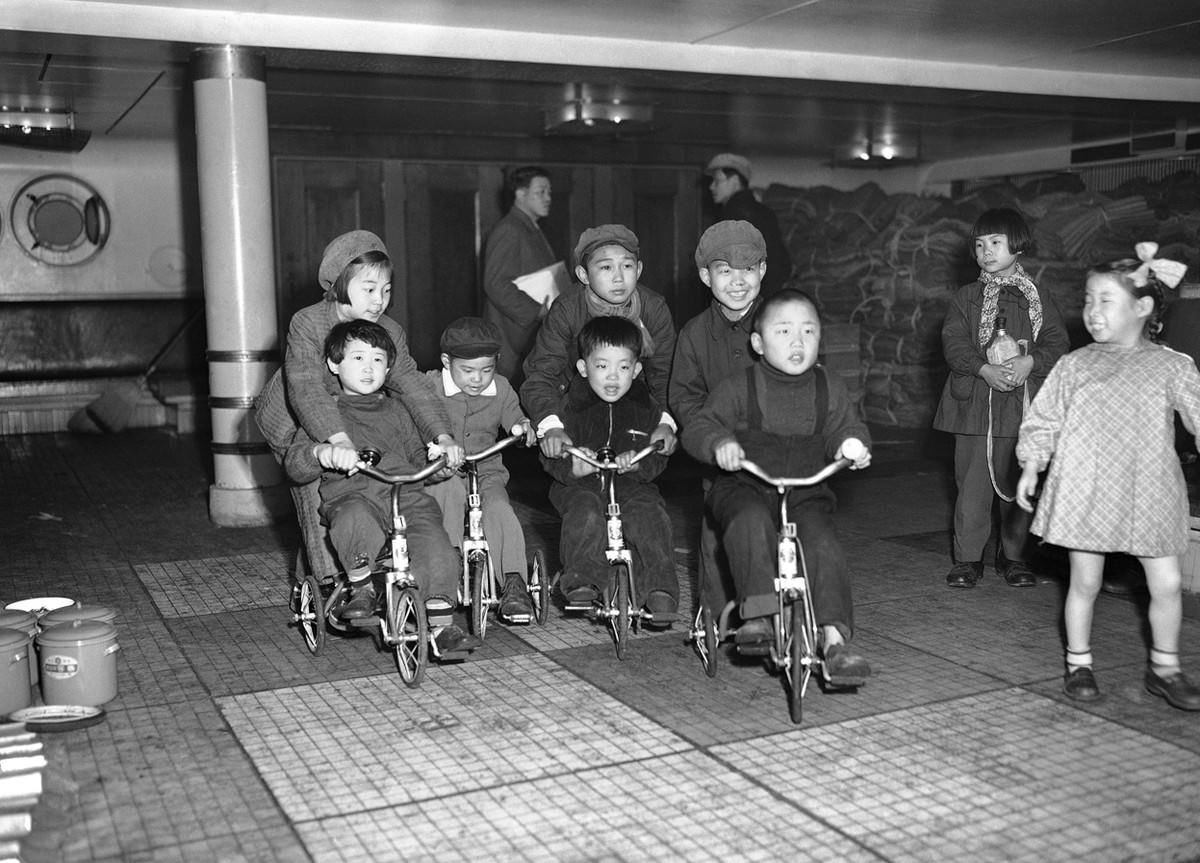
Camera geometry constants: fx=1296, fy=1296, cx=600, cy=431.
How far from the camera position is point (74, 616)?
16.0 ft

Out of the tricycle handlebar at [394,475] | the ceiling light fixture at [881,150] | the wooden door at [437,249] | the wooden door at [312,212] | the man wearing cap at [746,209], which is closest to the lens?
the tricycle handlebar at [394,475]

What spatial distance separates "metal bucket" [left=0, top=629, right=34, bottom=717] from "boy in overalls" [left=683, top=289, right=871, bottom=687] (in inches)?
98.0

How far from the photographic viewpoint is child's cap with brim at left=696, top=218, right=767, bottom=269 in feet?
17.6

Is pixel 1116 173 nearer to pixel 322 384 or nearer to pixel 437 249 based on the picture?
pixel 437 249

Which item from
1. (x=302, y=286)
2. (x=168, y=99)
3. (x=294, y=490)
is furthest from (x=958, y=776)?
(x=302, y=286)

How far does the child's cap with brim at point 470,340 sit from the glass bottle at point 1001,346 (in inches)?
94.2

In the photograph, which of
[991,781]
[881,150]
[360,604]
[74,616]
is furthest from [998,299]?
[881,150]

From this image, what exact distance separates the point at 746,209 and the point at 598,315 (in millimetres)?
3247

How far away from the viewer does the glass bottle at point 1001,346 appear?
619cm

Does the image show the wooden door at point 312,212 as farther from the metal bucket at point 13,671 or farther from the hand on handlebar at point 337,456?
the metal bucket at point 13,671

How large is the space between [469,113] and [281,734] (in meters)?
9.14

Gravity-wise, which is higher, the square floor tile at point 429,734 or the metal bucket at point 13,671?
the metal bucket at point 13,671

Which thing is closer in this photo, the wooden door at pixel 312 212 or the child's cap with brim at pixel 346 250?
the child's cap with brim at pixel 346 250

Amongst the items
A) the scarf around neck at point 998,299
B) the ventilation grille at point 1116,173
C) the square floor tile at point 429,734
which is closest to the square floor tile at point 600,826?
the square floor tile at point 429,734
